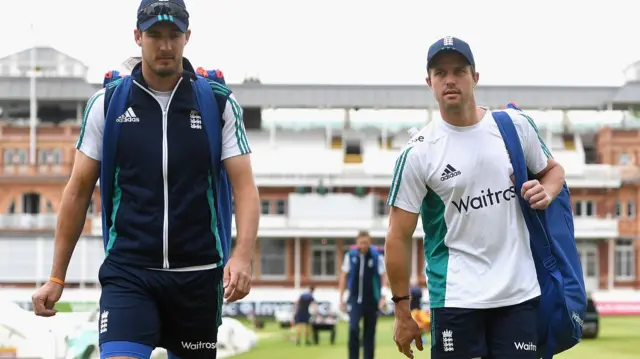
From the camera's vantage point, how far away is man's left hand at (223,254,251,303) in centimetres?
492

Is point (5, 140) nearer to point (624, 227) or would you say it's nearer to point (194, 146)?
point (624, 227)

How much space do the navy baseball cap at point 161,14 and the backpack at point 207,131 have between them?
0.32 m

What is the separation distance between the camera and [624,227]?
7744 centimetres

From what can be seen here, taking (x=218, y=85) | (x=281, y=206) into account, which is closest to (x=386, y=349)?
(x=218, y=85)

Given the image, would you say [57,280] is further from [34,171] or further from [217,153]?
[34,171]

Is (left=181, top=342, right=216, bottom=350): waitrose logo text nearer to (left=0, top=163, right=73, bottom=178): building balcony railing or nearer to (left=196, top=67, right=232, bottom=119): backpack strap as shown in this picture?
(left=196, top=67, right=232, bottom=119): backpack strap

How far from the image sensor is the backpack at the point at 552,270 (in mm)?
5578

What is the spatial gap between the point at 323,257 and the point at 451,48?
2881 inches

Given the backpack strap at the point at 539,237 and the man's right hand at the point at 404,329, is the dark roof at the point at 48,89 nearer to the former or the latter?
the man's right hand at the point at 404,329

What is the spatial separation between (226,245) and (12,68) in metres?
88.1

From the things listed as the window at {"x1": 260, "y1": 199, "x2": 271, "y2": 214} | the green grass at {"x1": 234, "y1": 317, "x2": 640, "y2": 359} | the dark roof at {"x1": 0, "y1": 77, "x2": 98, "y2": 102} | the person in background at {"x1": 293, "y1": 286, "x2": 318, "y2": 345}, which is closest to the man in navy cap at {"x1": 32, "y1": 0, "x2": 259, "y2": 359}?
the green grass at {"x1": 234, "y1": 317, "x2": 640, "y2": 359}

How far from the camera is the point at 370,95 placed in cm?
8631

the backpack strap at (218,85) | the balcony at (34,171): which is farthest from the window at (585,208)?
the backpack strap at (218,85)

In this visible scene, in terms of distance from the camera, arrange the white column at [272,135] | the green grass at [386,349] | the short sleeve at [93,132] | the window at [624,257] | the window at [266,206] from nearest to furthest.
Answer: the short sleeve at [93,132] → the green grass at [386,349] → the window at [624,257] → the window at [266,206] → the white column at [272,135]
